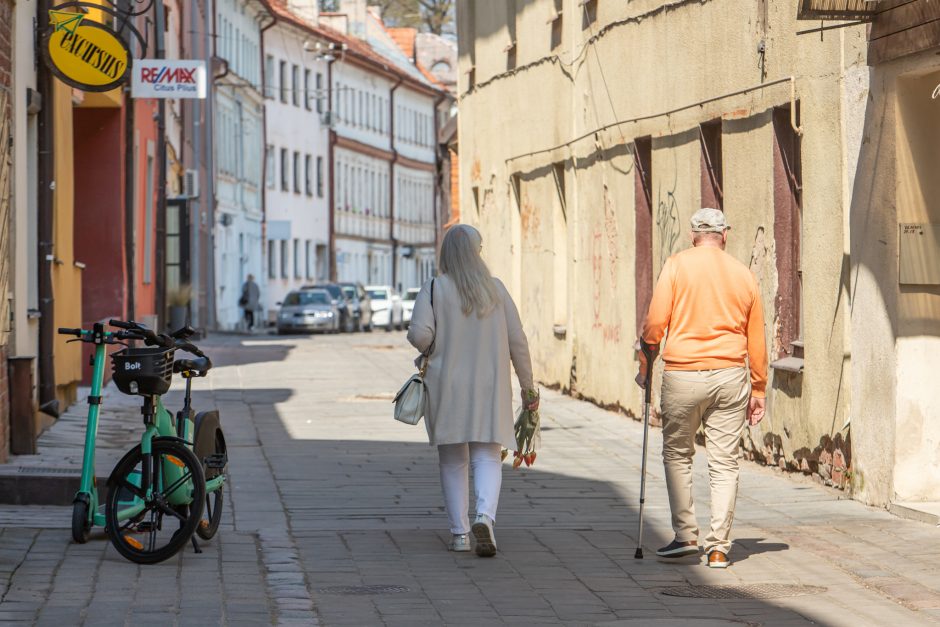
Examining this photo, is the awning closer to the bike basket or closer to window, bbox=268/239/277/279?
the bike basket

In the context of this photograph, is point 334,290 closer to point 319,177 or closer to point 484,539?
point 319,177

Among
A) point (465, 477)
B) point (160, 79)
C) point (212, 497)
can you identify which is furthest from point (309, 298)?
point (465, 477)

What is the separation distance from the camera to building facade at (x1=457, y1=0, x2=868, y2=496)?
1227 centimetres

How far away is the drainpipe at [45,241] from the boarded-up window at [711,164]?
5480mm

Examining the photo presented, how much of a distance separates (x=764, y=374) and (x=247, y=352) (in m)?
24.2

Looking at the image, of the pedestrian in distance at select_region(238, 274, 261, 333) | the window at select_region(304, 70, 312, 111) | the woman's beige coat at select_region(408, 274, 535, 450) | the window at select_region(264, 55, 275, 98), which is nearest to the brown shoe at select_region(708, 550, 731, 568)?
the woman's beige coat at select_region(408, 274, 535, 450)

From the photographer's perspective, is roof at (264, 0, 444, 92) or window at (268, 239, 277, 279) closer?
window at (268, 239, 277, 279)

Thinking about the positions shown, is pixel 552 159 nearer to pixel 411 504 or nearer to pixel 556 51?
pixel 556 51

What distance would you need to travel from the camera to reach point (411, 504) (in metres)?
11.4

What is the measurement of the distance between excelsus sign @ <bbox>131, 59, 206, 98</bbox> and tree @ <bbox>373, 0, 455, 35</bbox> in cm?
5335

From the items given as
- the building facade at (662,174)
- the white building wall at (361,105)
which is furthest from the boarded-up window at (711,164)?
the white building wall at (361,105)

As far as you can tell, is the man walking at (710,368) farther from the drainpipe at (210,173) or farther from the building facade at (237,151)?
the building facade at (237,151)

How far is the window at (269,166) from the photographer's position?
2574 inches

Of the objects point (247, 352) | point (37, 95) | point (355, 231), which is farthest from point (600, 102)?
point (355, 231)
